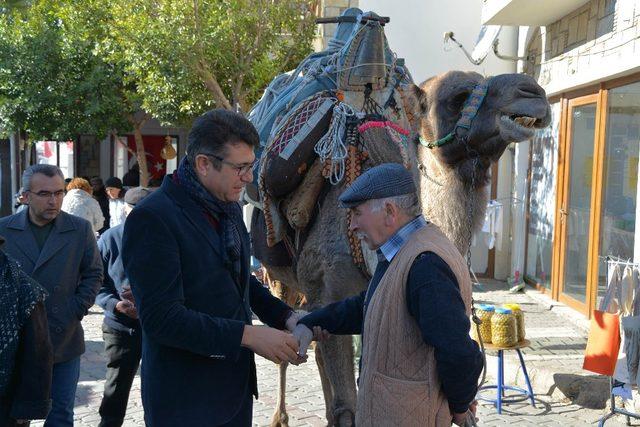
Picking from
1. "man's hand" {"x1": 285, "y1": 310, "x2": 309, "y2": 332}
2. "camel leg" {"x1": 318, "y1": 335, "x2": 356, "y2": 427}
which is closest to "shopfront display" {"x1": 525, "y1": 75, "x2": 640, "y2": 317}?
"camel leg" {"x1": 318, "y1": 335, "x2": 356, "y2": 427}

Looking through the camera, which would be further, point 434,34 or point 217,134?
point 434,34

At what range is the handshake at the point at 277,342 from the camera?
108 inches

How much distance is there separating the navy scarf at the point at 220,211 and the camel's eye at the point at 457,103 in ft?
5.78

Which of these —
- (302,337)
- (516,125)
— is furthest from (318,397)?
(302,337)

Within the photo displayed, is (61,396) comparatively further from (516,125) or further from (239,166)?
(516,125)

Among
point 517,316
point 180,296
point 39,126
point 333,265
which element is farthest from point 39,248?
point 39,126

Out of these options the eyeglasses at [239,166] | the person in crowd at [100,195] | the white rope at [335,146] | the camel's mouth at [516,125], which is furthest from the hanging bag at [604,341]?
the person in crowd at [100,195]

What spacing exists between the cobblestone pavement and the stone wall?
339cm

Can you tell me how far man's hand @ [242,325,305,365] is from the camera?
9.02 ft

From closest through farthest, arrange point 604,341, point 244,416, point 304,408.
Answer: point 244,416, point 604,341, point 304,408

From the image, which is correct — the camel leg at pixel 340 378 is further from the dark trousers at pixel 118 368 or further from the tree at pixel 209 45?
the tree at pixel 209 45

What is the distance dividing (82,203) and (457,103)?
6.46 meters

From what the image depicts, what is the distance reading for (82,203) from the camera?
953 cm

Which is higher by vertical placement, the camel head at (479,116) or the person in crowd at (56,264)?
the camel head at (479,116)
